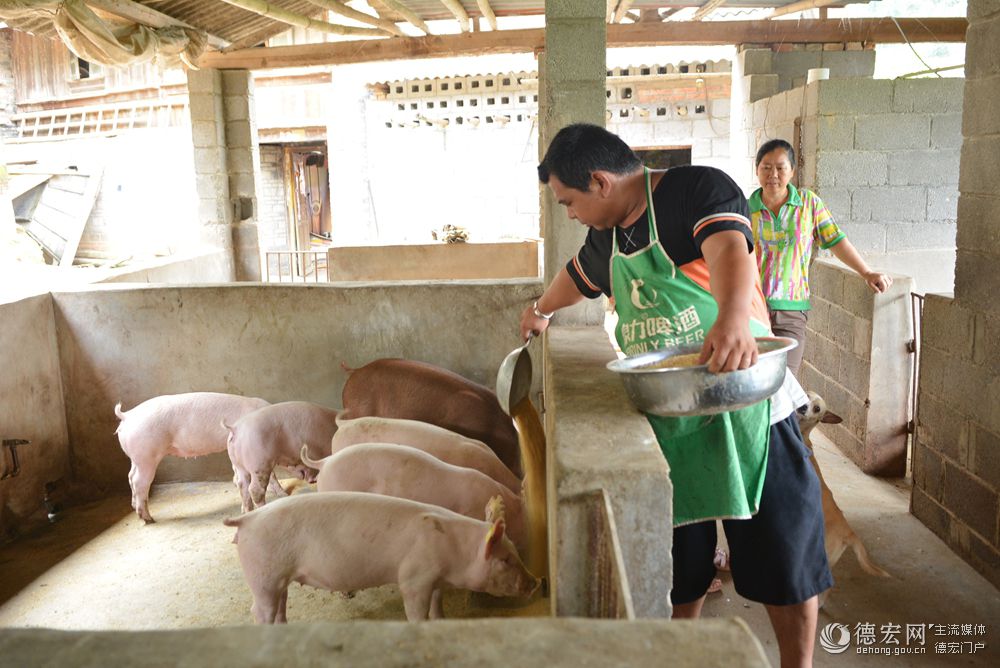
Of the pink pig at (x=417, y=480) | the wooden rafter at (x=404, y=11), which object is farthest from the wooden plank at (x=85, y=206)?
the pink pig at (x=417, y=480)

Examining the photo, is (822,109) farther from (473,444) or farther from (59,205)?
(59,205)

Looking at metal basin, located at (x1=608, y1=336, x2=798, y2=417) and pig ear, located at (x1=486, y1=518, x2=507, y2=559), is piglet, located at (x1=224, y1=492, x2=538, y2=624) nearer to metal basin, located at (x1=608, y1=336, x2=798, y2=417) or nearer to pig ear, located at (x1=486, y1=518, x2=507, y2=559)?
pig ear, located at (x1=486, y1=518, x2=507, y2=559)

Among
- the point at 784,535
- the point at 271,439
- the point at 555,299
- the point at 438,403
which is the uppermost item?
the point at 555,299

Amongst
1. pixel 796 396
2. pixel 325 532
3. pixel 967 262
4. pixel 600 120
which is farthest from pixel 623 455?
pixel 967 262

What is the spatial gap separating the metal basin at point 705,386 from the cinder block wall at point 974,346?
6.95 feet

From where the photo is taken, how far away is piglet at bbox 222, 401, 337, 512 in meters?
4.37

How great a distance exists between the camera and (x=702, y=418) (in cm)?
225

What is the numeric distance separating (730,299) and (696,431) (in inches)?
17.3

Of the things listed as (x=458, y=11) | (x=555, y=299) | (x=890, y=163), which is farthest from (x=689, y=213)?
(x=458, y=11)

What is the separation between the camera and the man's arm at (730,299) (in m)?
1.95

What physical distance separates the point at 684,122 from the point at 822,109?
7623 mm

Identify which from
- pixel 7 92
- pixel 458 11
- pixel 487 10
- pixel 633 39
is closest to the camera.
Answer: pixel 633 39

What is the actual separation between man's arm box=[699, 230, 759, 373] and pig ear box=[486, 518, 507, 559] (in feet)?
3.65

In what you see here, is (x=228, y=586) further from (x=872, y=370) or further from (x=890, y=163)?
(x=890, y=163)
